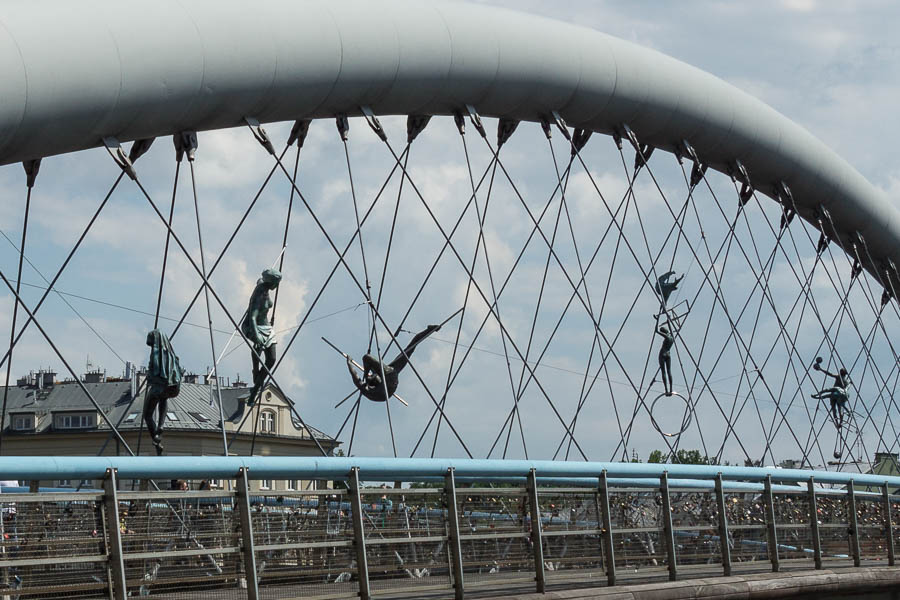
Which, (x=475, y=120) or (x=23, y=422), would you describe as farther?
(x=23, y=422)

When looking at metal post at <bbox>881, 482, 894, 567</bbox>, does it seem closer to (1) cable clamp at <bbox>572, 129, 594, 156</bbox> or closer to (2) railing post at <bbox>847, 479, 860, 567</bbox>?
(2) railing post at <bbox>847, 479, 860, 567</bbox>

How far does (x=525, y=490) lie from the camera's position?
1147 centimetres

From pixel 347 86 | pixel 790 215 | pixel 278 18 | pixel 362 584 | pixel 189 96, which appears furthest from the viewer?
pixel 790 215

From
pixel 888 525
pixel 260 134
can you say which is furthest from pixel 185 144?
pixel 888 525

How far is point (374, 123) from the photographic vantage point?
18953 millimetres

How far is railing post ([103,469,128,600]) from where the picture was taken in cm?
841

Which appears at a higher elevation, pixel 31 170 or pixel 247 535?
pixel 31 170

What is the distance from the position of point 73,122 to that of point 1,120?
42.4 inches

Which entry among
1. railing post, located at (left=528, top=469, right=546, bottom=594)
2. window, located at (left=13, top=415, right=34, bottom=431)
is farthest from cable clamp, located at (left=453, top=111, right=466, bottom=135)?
window, located at (left=13, top=415, right=34, bottom=431)

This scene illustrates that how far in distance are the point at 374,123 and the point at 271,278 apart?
115 inches

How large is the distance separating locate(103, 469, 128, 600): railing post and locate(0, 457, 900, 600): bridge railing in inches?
0.5

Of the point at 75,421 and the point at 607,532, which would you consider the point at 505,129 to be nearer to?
the point at 607,532

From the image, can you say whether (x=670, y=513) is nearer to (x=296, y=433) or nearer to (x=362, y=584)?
(x=362, y=584)

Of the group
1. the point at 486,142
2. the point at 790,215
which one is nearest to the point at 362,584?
the point at 486,142
